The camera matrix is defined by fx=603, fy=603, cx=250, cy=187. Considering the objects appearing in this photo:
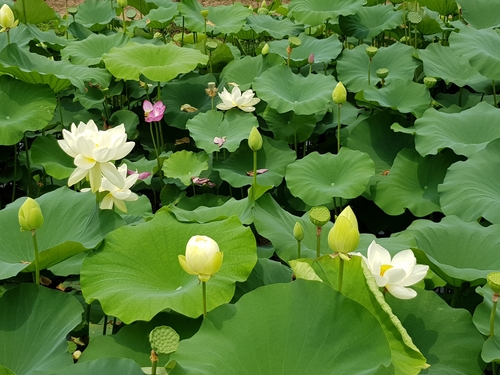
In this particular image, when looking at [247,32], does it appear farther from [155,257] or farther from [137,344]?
[137,344]

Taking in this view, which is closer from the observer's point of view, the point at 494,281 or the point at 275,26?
the point at 494,281

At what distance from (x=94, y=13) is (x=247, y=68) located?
1313 millimetres

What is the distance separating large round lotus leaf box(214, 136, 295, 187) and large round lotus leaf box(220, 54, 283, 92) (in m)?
0.46

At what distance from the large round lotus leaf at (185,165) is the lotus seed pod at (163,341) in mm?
1265

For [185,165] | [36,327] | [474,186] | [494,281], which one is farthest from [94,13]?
[494,281]

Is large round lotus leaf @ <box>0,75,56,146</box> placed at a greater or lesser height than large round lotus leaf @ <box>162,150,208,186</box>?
greater

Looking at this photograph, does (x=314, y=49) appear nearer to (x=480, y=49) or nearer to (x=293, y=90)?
(x=293, y=90)

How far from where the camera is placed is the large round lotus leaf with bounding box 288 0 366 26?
306cm

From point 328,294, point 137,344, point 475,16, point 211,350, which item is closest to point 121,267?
point 137,344

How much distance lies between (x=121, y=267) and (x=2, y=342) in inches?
11.8

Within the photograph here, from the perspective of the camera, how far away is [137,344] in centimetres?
127

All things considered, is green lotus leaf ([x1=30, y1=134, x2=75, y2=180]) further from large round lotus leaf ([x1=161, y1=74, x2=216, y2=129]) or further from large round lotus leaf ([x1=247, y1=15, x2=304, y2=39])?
large round lotus leaf ([x1=247, y1=15, x2=304, y2=39])

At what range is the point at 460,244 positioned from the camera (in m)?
1.59

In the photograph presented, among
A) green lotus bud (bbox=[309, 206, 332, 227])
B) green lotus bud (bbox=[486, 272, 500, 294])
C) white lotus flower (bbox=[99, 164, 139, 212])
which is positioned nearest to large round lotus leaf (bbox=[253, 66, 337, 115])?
white lotus flower (bbox=[99, 164, 139, 212])
